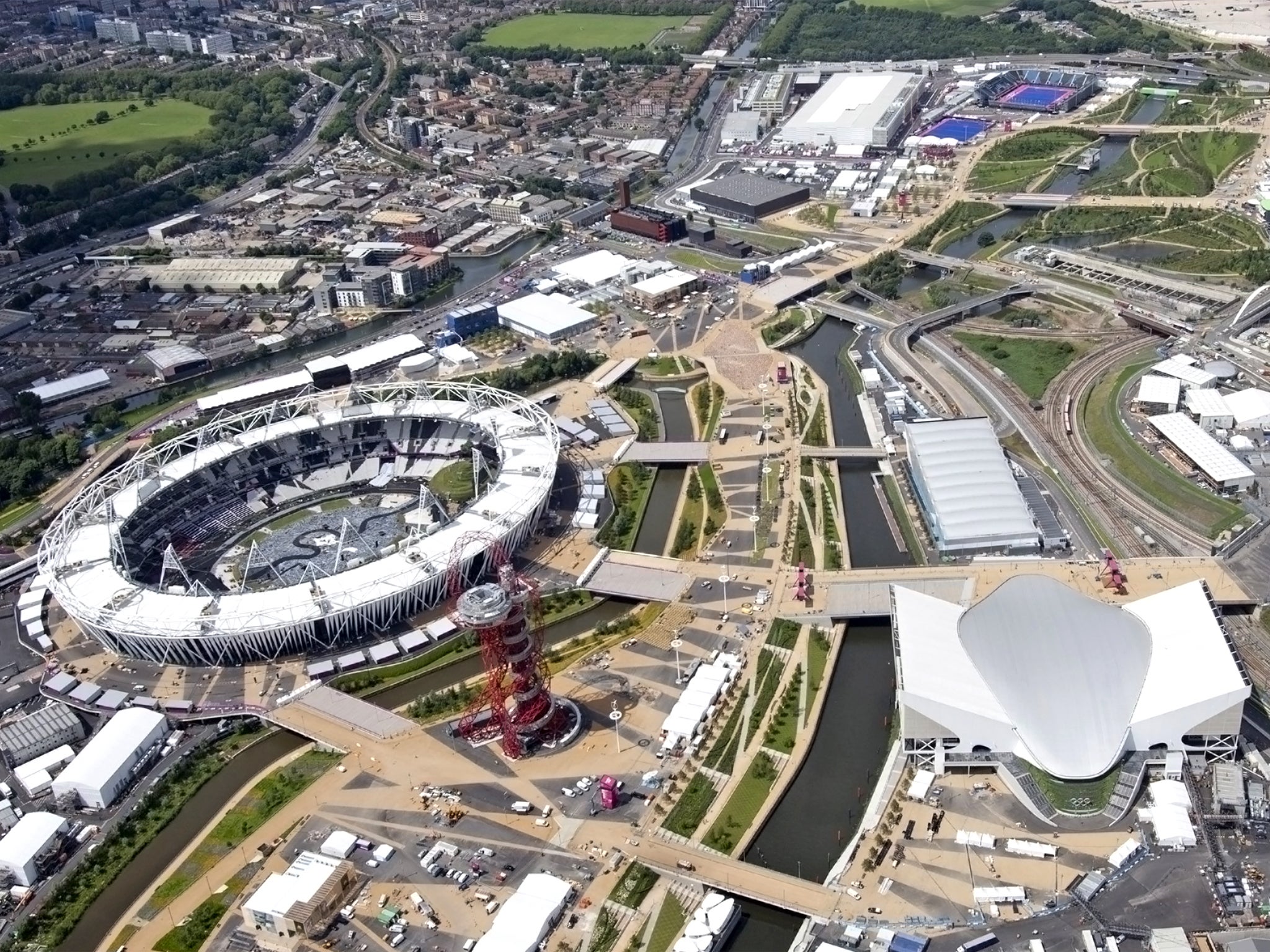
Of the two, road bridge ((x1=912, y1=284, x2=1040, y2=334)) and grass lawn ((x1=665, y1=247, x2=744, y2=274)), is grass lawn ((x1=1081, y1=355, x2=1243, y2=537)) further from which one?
grass lawn ((x1=665, y1=247, x2=744, y2=274))

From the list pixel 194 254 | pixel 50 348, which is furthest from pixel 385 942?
pixel 194 254

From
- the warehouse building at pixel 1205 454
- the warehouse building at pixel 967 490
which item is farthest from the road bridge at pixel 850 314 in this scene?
the warehouse building at pixel 1205 454

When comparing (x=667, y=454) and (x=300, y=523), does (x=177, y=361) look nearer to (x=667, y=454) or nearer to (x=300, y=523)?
(x=300, y=523)

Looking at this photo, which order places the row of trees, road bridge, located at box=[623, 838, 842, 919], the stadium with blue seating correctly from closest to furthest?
1. road bridge, located at box=[623, 838, 842, 919]
2. the stadium with blue seating
3. the row of trees

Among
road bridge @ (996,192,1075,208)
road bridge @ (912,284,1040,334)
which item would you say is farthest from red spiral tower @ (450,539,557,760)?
road bridge @ (996,192,1075,208)

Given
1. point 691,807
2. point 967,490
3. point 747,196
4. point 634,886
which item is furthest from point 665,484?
point 747,196

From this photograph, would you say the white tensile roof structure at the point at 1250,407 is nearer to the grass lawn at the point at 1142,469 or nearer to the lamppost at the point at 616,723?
the grass lawn at the point at 1142,469

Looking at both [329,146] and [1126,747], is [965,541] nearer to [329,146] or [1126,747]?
[1126,747]
